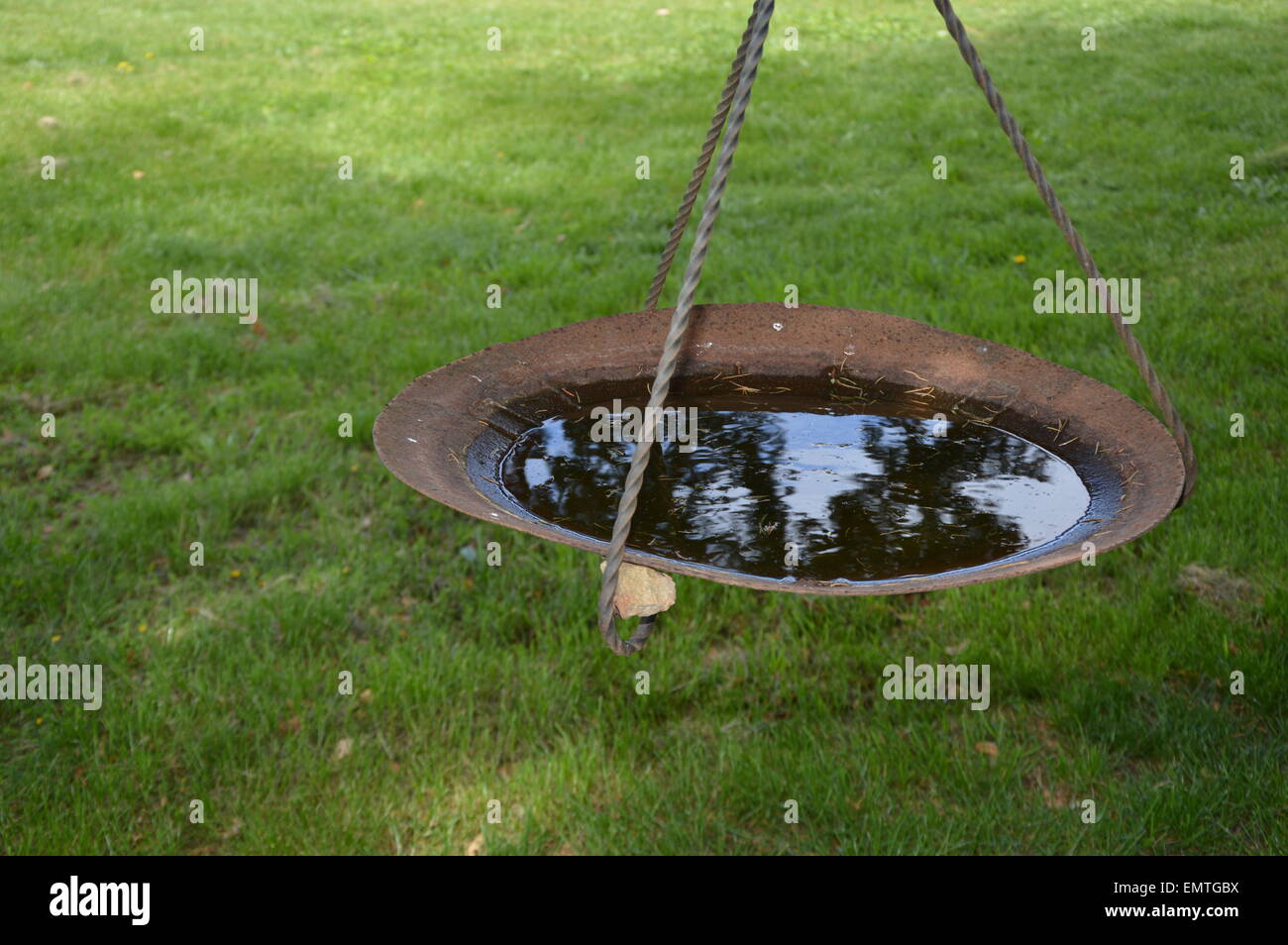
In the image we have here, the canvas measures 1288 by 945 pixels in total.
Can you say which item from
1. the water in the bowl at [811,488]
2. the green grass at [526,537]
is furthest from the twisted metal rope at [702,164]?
the green grass at [526,537]

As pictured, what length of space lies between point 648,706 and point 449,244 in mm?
3625

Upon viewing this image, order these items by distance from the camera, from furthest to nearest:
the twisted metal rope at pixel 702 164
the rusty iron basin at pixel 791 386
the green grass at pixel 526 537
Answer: the green grass at pixel 526 537, the twisted metal rope at pixel 702 164, the rusty iron basin at pixel 791 386

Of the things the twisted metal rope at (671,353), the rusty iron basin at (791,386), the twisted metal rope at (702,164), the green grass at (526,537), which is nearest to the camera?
the twisted metal rope at (671,353)

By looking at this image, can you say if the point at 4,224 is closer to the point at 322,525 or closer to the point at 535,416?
the point at 322,525

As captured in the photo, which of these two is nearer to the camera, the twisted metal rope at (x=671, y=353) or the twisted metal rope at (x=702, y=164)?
the twisted metal rope at (x=671, y=353)

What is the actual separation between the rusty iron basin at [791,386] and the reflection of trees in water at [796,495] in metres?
0.08

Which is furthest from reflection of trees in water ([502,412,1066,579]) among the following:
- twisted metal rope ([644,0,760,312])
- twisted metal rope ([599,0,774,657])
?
twisted metal rope ([644,0,760,312])

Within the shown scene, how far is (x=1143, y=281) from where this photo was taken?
532 centimetres

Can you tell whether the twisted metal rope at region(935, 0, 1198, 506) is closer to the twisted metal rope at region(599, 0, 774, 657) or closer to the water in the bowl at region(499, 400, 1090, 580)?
the water in the bowl at region(499, 400, 1090, 580)

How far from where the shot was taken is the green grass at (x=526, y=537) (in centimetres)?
287

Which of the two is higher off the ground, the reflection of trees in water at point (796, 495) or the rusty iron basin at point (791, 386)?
the rusty iron basin at point (791, 386)

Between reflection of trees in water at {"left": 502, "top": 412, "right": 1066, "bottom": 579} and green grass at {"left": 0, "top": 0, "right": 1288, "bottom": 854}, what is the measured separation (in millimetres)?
950

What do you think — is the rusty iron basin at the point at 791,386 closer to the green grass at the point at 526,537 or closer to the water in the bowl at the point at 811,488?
the water in the bowl at the point at 811,488

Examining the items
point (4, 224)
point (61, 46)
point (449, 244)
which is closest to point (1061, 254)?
point (449, 244)
